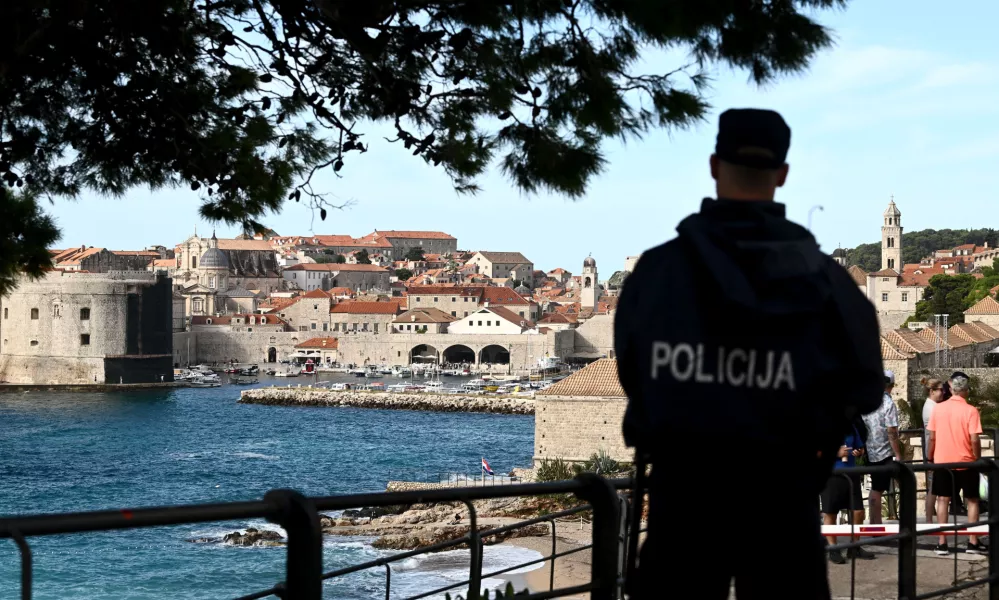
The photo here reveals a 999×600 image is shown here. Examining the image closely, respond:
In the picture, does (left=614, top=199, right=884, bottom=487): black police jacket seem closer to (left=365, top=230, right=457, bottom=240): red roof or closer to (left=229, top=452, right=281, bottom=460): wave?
(left=229, top=452, right=281, bottom=460): wave

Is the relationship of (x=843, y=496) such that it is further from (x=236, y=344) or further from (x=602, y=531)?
(x=236, y=344)

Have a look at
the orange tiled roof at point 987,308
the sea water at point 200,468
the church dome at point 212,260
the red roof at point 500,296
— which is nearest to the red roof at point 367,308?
the red roof at point 500,296

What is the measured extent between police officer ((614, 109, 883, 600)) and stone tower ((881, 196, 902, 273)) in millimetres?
80849

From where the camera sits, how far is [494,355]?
238 feet

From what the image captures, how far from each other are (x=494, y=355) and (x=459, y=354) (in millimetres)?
2189

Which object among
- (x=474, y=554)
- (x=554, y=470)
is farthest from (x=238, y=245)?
(x=474, y=554)

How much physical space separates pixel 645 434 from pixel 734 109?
498mm

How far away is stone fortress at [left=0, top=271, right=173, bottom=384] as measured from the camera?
2184 inches

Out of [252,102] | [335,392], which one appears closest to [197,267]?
[335,392]

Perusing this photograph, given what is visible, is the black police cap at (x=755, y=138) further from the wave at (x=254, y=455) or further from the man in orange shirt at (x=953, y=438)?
the wave at (x=254, y=455)

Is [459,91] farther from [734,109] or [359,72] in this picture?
[734,109]

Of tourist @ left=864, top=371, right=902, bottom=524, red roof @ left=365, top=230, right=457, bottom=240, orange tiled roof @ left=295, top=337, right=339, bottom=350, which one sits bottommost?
orange tiled roof @ left=295, top=337, right=339, bottom=350

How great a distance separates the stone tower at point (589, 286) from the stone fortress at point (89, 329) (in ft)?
131

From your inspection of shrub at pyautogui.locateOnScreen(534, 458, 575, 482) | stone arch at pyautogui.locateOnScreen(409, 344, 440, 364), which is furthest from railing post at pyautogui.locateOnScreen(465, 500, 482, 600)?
stone arch at pyautogui.locateOnScreen(409, 344, 440, 364)
